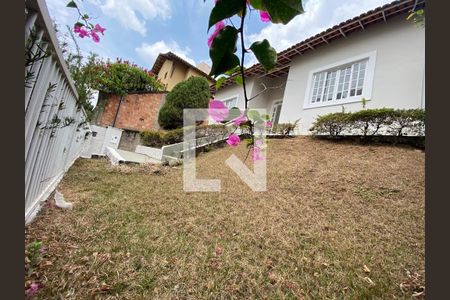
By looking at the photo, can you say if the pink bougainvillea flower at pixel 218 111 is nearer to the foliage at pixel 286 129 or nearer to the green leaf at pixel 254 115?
the green leaf at pixel 254 115

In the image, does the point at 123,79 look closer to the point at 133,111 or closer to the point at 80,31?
the point at 133,111

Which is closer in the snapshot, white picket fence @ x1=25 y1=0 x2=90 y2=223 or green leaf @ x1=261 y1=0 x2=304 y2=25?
green leaf @ x1=261 y1=0 x2=304 y2=25

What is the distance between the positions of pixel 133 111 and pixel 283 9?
1271 centimetres

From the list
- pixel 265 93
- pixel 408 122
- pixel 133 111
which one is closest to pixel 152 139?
pixel 133 111

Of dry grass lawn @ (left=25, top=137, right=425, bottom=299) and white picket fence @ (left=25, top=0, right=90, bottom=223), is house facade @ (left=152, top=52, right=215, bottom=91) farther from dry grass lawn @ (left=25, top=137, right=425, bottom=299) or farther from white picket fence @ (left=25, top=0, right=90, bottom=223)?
white picket fence @ (left=25, top=0, right=90, bottom=223)

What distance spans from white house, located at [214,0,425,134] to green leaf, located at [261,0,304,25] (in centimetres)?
390

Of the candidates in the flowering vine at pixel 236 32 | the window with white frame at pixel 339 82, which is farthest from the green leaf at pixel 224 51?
the window with white frame at pixel 339 82

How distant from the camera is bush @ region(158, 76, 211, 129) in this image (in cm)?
1002

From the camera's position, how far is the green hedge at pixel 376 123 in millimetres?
4582

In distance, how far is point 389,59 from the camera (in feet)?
19.0

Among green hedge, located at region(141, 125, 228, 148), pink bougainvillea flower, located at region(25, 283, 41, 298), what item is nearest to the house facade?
green hedge, located at region(141, 125, 228, 148)

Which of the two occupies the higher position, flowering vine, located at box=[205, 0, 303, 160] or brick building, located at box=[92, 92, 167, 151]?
brick building, located at box=[92, 92, 167, 151]

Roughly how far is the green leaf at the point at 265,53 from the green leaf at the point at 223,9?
0.12m

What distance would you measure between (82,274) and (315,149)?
17.8 ft
